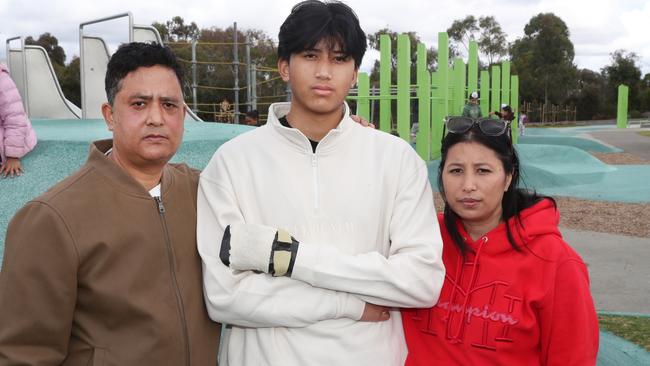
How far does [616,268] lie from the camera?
23.0 feet

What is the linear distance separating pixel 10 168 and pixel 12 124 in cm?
53

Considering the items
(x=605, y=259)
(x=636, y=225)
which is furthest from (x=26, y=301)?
(x=636, y=225)

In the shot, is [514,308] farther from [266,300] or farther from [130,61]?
[130,61]

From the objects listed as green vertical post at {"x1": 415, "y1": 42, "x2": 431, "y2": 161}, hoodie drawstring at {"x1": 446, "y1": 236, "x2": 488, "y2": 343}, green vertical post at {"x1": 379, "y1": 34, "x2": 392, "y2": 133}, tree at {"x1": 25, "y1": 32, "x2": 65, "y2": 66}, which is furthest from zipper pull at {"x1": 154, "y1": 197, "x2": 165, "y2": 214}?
tree at {"x1": 25, "y1": 32, "x2": 65, "y2": 66}

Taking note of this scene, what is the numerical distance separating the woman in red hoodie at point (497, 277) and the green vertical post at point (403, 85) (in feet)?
41.4

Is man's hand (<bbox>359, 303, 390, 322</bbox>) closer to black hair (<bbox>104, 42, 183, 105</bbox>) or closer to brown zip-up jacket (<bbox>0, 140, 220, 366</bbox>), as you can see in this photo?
brown zip-up jacket (<bbox>0, 140, 220, 366</bbox>)

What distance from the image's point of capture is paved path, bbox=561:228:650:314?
5.74 meters

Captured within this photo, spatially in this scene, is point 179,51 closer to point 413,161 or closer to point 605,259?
point 605,259

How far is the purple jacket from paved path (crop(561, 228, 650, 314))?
5.09 m

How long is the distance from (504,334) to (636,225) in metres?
8.42

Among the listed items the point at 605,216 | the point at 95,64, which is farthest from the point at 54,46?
the point at 605,216

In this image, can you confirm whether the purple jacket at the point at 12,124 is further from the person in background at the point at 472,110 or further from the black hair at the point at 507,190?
the black hair at the point at 507,190

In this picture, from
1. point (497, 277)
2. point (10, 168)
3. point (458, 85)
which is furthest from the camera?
point (458, 85)

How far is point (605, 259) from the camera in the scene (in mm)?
7496
